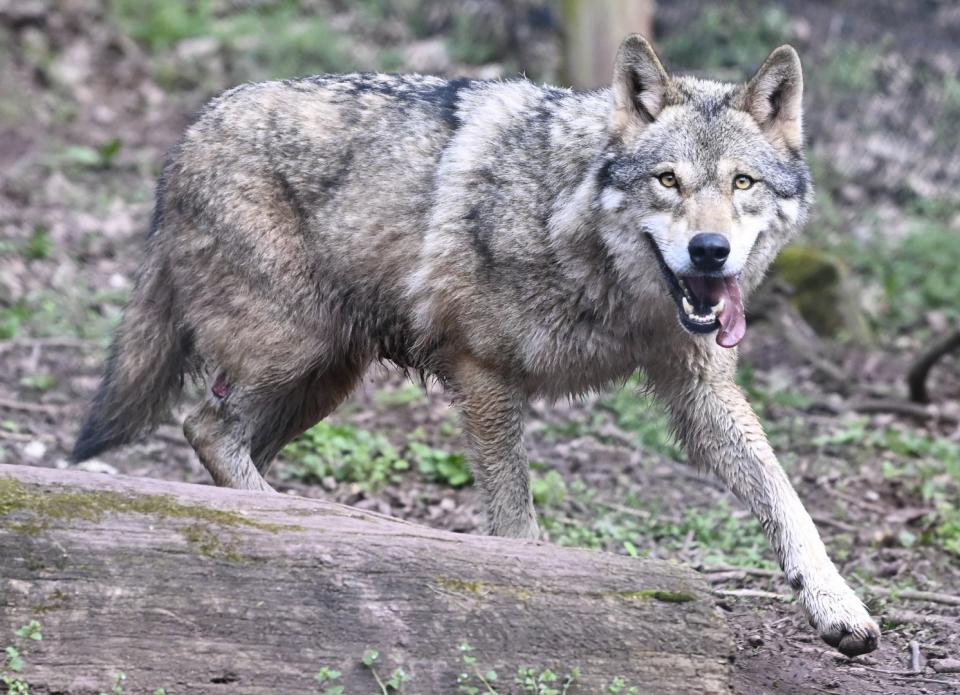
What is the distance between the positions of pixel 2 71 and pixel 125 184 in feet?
8.14

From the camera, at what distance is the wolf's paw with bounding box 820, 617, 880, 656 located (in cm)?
441

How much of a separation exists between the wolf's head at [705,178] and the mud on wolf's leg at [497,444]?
2.78 ft

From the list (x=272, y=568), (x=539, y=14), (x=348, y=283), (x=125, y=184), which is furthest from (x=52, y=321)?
(x=539, y=14)

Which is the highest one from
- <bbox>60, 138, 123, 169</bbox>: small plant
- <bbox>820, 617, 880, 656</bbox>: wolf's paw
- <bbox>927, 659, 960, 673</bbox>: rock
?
<bbox>820, 617, 880, 656</bbox>: wolf's paw

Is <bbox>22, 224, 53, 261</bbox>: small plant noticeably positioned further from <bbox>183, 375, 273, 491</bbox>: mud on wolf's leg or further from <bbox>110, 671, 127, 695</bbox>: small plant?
<bbox>110, 671, 127, 695</bbox>: small plant

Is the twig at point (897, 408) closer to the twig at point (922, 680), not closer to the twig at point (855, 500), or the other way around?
the twig at point (855, 500)

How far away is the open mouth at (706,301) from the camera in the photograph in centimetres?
470

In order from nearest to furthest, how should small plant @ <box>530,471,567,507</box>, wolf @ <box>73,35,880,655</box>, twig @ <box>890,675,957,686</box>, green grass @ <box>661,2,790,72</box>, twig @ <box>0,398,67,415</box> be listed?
twig @ <box>890,675,957,686</box>, wolf @ <box>73,35,880,655</box>, small plant @ <box>530,471,567,507</box>, twig @ <box>0,398,67,415</box>, green grass @ <box>661,2,790,72</box>

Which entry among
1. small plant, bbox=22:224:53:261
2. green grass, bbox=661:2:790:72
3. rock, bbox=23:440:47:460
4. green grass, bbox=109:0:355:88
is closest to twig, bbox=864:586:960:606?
rock, bbox=23:440:47:460

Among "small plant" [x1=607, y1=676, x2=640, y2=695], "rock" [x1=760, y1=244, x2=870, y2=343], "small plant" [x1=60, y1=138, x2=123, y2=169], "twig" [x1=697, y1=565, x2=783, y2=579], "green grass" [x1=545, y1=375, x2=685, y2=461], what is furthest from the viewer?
"small plant" [x1=60, y1=138, x2=123, y2=169]

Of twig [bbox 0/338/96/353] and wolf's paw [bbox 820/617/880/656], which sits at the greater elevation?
wolf's paw [bbox 820/617/880/656]

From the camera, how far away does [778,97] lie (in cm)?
503

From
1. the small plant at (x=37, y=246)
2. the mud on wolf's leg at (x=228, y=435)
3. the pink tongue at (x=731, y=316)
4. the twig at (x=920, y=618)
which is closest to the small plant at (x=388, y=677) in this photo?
the pink tongue at (x=731, y=316)

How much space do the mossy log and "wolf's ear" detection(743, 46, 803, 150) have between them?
6.53ft
